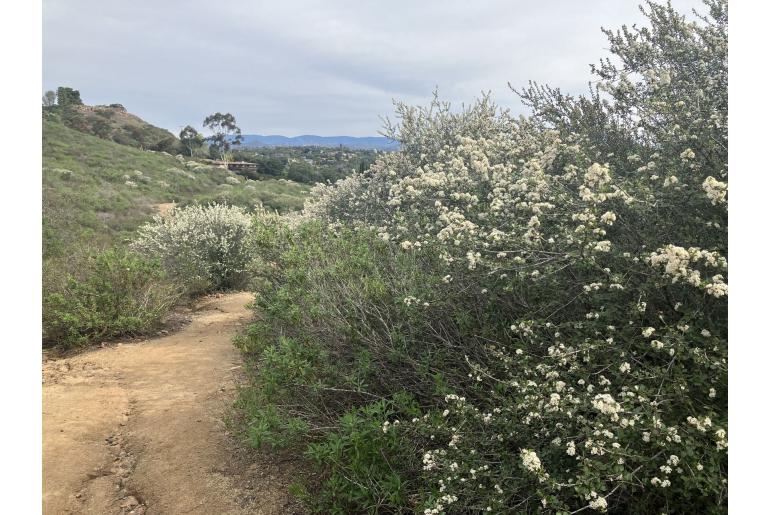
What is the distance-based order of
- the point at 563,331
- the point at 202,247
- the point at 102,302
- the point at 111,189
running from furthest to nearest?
the point at 111,189 → the point at 202,247 → the point at 102,302 → the point at 563,331

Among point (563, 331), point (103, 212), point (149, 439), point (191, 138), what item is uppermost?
point (191, 138)

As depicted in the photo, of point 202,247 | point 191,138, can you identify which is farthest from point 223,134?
point 202,247

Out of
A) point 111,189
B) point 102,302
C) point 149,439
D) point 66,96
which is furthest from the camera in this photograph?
point 66,96

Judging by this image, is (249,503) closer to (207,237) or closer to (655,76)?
(655,76)

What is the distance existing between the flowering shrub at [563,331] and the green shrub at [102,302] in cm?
309

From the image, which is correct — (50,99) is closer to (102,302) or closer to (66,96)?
(66,96)

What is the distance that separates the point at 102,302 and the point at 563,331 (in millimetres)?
6835

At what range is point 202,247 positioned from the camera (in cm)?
1079

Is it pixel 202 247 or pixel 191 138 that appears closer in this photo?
pixel 202 247

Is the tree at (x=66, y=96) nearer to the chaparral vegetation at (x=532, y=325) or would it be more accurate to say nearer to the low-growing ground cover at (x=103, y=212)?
the low-growing ground cover at (x=103, y=212)

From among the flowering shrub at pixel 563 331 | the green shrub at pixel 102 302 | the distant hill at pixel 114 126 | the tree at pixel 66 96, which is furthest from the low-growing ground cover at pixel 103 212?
the tree at pixel 66 96

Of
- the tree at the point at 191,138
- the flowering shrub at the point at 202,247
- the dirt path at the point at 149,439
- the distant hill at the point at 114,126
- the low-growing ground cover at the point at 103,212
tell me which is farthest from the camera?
the tree at the point at 191,138

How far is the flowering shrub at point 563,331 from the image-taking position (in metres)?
2.20

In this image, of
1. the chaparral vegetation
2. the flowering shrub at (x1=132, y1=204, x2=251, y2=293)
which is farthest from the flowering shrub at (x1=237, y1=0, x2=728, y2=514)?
the flowering shrub at (x1=132, y1=204, x2=251, y2=293)
